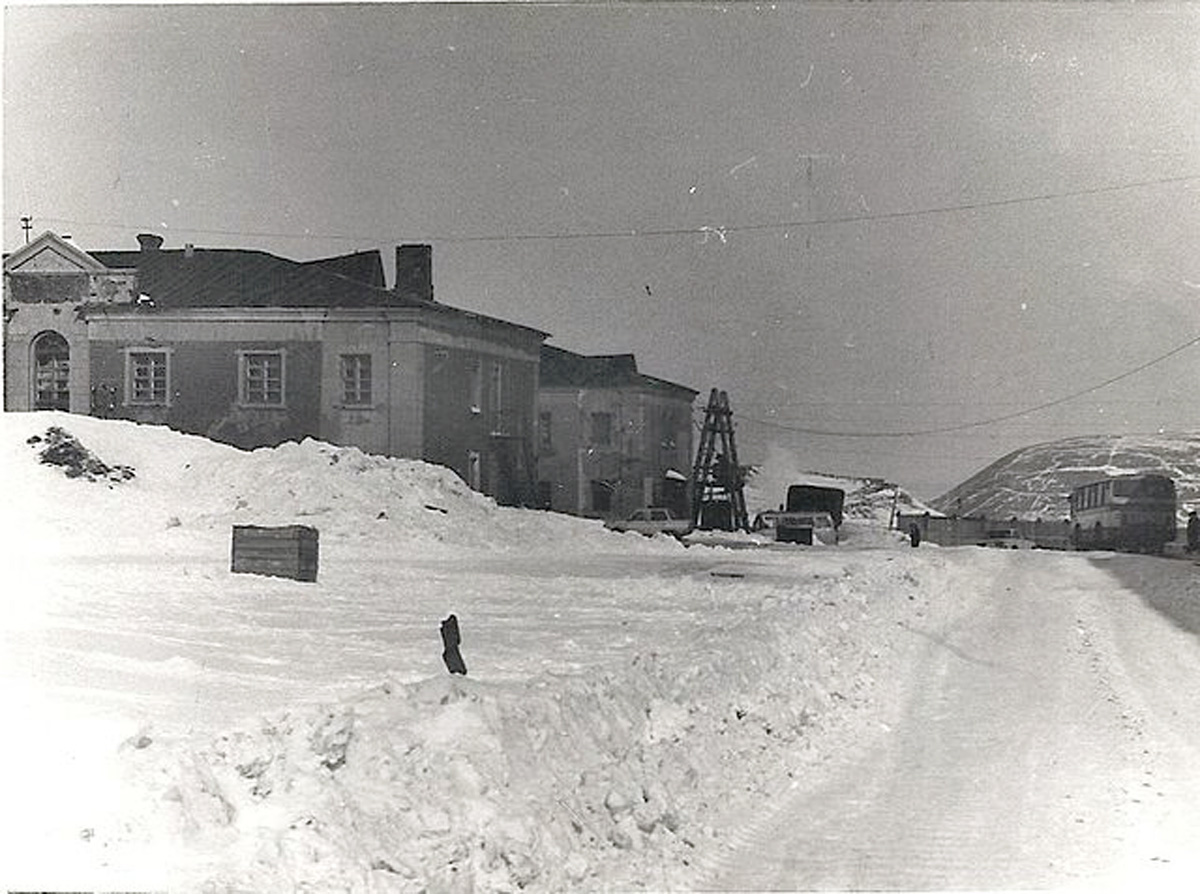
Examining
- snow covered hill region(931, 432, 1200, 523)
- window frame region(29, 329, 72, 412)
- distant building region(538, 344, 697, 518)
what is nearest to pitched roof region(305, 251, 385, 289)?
distant building region(538, 344, 697, 518)

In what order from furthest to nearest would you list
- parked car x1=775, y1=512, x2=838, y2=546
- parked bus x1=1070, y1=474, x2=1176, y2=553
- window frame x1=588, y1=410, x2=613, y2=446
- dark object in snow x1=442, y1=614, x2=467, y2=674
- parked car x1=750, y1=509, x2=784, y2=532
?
parked car x1=775, y1=512, x2=838, y2=546 → parked car x1=750, y1=509, x2=784, y2=532 → parked bus x1=1070, y1=474, x2=1176, y2=553 → window frame x1=588, y1=410, x2=613, y2=446 → dark object in snow x1=442, y1=614, x2=467, y2=674

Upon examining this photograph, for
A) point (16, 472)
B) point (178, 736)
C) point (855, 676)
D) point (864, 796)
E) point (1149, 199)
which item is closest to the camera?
point (178, 736)

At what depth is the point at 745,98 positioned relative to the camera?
7.85 m

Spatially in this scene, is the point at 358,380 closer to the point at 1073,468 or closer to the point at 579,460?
the point at 579,460

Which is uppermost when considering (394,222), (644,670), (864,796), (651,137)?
(651,137)

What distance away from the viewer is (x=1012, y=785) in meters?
6.68

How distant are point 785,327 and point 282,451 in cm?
338

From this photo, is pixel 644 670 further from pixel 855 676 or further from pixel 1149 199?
pixel 1149 199

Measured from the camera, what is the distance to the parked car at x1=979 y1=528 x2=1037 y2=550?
36.2ft

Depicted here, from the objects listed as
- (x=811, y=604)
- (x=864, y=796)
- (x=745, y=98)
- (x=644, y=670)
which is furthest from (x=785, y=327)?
(x=811, y=604)

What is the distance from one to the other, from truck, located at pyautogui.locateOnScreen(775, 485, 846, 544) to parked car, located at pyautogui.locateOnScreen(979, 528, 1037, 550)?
137 cm

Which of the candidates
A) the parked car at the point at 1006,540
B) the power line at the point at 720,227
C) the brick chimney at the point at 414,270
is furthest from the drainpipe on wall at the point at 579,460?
the parked car at the point at 1006,540

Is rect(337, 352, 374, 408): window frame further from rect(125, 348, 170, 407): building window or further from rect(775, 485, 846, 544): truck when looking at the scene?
rect(775, 485, 846, 544): truck

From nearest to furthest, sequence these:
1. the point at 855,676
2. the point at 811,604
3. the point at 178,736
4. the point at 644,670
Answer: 1. the point at 178,736
2. the point at 644,670
3. the point at 855,676
4. the point at 811,604
